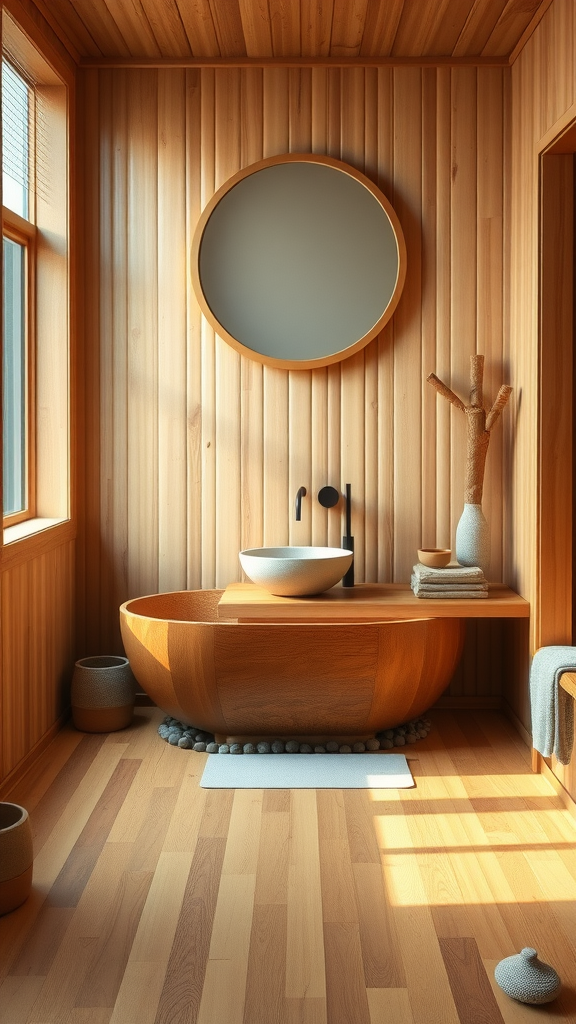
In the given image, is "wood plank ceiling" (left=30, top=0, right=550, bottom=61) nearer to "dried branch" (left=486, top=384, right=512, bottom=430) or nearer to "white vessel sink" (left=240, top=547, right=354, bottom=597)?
"dried branch" (left=486, top=384, right=512, bottom=430)

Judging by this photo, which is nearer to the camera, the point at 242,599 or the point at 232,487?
the point at 242,599

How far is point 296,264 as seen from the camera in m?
3.85

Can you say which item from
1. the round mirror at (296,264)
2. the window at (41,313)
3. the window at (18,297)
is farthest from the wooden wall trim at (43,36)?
the round mirror at (296,264)

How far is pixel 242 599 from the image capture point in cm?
346

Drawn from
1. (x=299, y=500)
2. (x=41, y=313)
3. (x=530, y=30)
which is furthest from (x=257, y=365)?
(x=530, y=30)

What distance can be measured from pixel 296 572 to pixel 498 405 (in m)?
1.01

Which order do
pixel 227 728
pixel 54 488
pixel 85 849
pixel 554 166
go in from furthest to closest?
pixel 54 488 < pixel 227 728 < pixel 554 166 < pixel 85 849

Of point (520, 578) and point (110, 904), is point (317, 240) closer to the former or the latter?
point (520, 578)

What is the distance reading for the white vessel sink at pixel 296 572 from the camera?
11.2 feet

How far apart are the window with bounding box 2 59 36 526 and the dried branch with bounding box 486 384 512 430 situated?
1.80 m

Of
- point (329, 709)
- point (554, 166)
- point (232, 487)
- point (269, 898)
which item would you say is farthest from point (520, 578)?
point (269, 898)

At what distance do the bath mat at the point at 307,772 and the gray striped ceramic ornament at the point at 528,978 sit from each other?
1.12 m

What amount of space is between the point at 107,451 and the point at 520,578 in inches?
69.3

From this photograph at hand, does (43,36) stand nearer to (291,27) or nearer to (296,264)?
(291,27)
